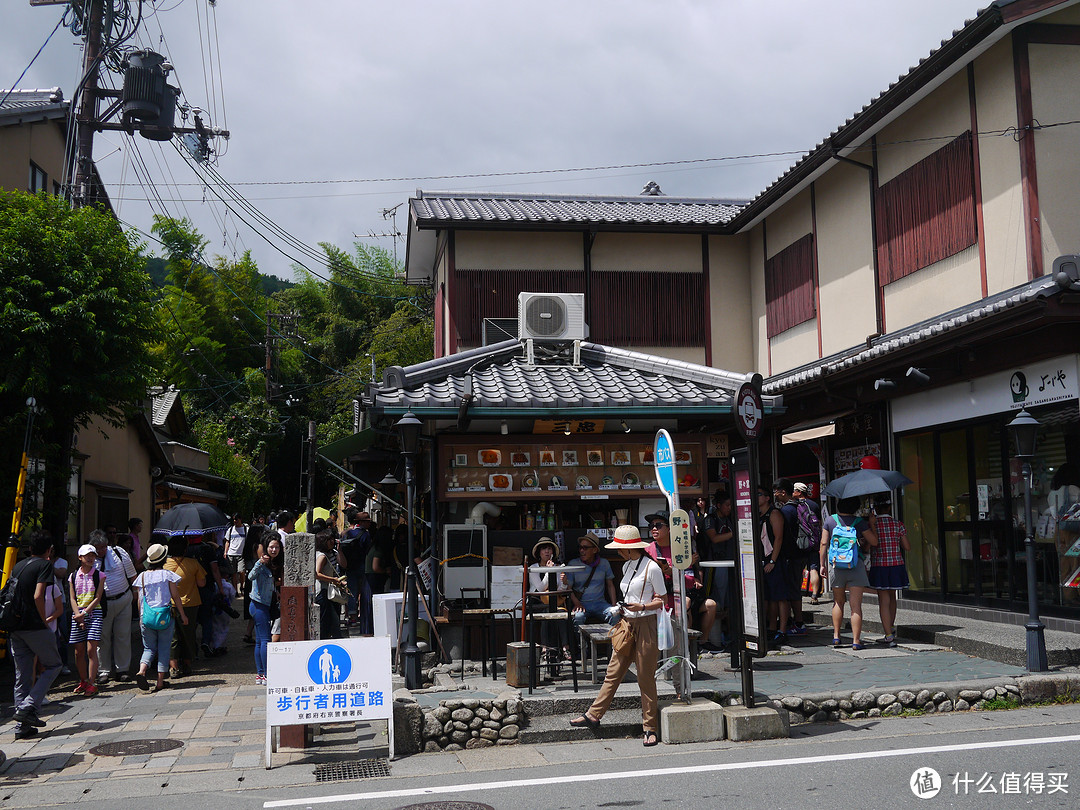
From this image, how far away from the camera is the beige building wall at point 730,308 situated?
21875 millimetres

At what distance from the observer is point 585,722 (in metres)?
8.57

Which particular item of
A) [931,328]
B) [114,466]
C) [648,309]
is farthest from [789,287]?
[114,466]

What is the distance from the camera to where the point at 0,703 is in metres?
11.2

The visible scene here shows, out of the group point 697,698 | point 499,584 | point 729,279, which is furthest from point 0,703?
point 729,279

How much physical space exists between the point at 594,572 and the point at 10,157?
16.7 metres

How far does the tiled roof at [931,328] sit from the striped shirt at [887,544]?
2758mm

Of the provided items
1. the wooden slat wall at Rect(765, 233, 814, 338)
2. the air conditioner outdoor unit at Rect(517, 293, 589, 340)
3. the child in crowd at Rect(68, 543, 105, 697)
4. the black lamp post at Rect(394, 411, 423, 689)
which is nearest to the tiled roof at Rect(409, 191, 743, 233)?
the wooden slat wall at Rect(765, 233, 814, 338)

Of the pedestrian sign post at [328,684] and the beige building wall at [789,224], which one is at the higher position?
the beige building wall at [789,224]

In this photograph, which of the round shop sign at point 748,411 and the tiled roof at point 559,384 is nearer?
the round shop sign at point 748,411

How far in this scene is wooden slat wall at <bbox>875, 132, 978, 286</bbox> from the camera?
14039 millimetres

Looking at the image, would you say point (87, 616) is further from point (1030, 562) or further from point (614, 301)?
point (614, 301)

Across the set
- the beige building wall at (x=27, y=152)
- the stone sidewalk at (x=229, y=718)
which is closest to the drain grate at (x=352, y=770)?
the stone sidewalk at (x=229, y=718)

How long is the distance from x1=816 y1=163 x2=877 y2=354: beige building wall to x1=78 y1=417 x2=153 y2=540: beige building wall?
48.3 feet

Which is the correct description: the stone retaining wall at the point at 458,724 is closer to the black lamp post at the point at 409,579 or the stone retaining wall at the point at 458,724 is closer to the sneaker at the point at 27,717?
the black lamp post at the point at 409,579
